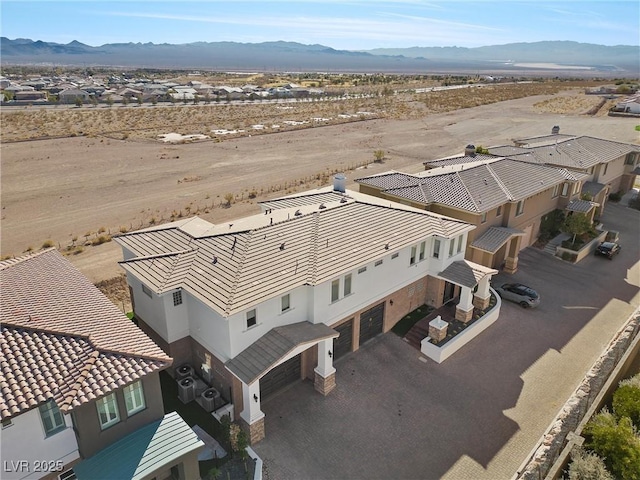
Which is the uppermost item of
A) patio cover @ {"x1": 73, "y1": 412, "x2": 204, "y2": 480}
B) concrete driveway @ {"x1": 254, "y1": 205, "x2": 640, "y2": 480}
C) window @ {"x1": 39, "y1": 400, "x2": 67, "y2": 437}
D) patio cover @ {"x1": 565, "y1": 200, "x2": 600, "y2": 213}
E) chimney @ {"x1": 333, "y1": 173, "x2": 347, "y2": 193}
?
chimney @ {"x1": 333, "y1": 173, "x2": 347, "y2": 193}

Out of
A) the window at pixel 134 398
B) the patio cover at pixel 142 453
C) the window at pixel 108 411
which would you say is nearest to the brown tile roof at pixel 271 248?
the window at pixel 134 398

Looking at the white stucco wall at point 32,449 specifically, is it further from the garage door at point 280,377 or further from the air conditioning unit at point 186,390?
the garage door at point 280,377

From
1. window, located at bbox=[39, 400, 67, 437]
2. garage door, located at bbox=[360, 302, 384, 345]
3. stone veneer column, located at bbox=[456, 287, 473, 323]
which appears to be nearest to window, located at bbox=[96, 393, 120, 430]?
window, located at bbox=[39, 400, 67, 437]

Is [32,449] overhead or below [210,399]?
overhead

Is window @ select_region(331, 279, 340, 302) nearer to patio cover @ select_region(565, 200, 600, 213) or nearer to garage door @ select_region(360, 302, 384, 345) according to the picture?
garage door @ select_region(360, 302, 384, 345)

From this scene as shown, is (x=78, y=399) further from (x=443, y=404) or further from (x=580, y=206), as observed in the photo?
(x=580, y=206)

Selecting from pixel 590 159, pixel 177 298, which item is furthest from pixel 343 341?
pixel 590 159

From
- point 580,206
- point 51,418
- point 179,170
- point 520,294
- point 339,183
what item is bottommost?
point 520,294
